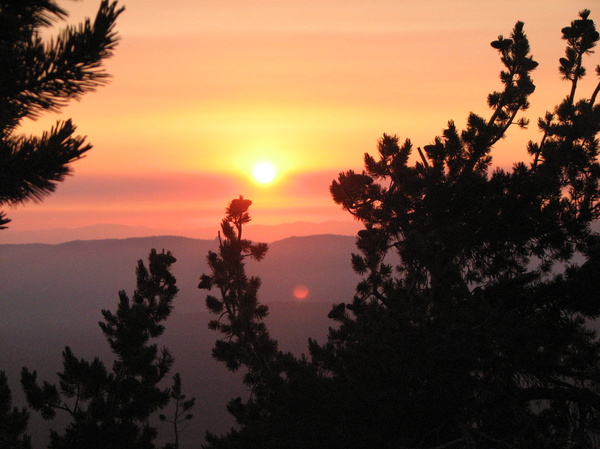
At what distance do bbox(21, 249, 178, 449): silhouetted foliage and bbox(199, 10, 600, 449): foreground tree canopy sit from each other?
258cm

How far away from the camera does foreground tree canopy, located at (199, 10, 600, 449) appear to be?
7.80 m

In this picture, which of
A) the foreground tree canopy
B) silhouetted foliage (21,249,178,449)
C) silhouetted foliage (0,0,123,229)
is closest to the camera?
silhouetted foliage (0,0,123,229)

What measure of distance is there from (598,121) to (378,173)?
4827 mm

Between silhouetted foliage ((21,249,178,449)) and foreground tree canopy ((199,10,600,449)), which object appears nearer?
foreground tree canopy ((199,10,600,449))

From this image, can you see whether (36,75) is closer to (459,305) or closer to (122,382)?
(459,305)

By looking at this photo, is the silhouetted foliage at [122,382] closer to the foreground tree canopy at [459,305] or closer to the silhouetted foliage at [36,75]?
the foreground tree canopy at [459,305]

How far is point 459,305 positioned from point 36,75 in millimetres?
7628

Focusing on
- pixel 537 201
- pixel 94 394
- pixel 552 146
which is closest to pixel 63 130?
pixel 537 201

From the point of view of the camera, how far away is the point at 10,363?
509 feet

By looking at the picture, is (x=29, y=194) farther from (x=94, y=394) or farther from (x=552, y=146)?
(x=94, y=394)

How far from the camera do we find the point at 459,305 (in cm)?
998

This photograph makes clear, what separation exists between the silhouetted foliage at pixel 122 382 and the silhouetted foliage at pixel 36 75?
1210 cm

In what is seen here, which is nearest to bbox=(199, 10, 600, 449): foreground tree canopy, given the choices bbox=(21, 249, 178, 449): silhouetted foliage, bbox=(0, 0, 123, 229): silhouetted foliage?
bbox=(21, 249, 178, 449): silhouetted foliage

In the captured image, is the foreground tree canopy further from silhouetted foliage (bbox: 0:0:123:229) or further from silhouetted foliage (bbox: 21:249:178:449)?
silhouetted foliage (bbox: 0:0:123:229)
